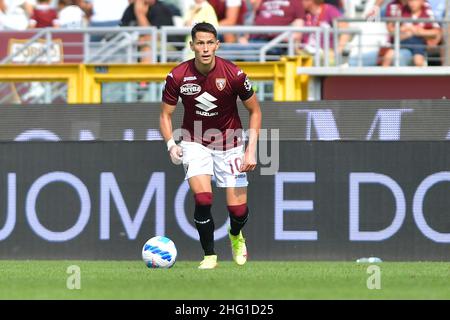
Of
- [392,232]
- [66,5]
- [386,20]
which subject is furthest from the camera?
[66,5]

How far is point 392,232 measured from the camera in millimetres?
14906

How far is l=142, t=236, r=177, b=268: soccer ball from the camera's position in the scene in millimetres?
13180

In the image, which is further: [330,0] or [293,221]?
[330,0]

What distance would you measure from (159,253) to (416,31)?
760 centimetres

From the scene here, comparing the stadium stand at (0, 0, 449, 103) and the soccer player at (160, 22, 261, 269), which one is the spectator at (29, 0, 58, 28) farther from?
the soccer player at (160, 22, 261, 269)

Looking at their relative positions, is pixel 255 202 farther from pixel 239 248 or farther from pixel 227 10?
pixel 227 10

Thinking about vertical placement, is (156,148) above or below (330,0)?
below

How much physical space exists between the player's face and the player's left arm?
0.67 meters

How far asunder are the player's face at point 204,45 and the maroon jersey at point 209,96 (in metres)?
0.22

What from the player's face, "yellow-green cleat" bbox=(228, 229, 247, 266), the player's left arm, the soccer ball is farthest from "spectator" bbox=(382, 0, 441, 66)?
the soccer ball

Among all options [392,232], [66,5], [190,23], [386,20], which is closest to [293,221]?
[392,232]

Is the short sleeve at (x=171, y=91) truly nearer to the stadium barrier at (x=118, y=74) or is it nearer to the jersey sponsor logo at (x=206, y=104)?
the jersey sponsor logo at (x=206, y=104)

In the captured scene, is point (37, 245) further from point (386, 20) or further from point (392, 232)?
point (386, 20)

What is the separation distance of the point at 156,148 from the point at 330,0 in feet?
22.6
